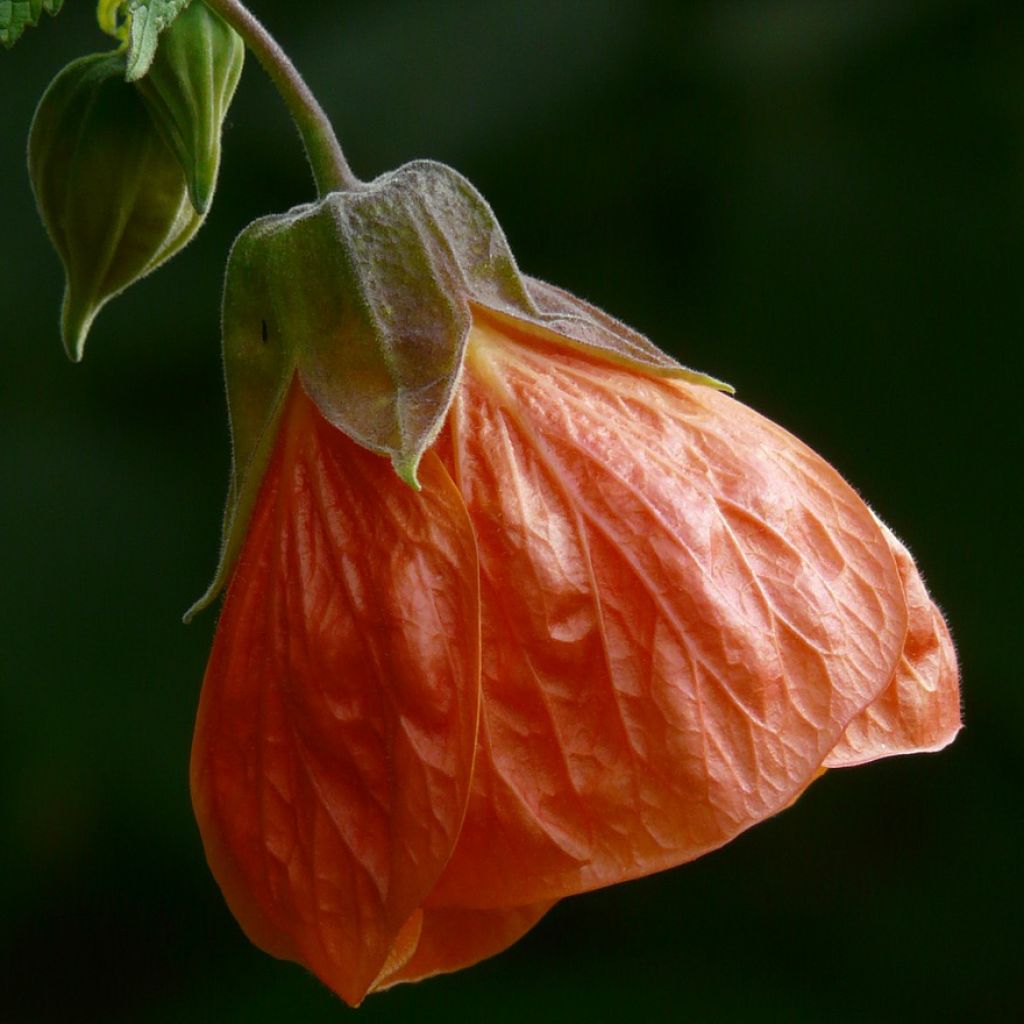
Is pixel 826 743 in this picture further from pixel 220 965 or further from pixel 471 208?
pixel 220 965

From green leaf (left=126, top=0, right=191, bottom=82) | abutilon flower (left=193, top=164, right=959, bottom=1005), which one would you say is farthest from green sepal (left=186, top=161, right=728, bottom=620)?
green leaf (left=126, top=0, right=191, bottom=82)

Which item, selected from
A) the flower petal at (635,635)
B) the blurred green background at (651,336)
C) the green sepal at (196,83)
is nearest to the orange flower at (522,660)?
the flower petal at (635,635)

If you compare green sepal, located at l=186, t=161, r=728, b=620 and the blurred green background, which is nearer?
green sepal, located at l=186, t=161, r=728, b=620

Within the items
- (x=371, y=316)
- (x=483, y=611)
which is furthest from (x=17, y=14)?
(x=483, y=611)

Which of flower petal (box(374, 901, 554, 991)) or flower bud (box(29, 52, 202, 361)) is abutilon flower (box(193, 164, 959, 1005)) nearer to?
flower petal (box(374, 901, 554, 991))

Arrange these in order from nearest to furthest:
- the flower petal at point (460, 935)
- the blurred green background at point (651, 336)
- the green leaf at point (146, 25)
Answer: the green leaf at point (146, 25) < the flower petal at point (460, 935) < the blurred green background at point (651, 336)

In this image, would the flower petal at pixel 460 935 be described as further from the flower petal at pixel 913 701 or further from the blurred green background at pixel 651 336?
the blurred green background at pixel 651 336

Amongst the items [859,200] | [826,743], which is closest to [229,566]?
[826,743]
